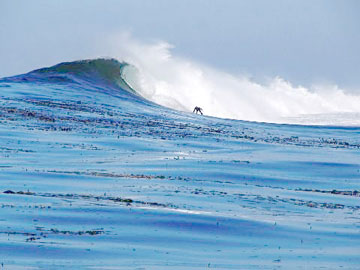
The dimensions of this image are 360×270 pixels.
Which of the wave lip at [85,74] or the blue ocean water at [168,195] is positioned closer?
the blue ocean water at [168,195]

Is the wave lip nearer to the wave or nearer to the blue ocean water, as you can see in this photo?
the wave

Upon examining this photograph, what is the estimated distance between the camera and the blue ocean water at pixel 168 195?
13.3m

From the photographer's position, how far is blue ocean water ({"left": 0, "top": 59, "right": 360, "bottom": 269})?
13266 mm

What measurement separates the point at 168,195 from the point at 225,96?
41267 mm

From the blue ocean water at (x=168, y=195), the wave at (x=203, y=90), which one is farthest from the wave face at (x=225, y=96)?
the blue ocean water at (x=168, y=195)

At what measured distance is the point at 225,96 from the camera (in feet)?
195

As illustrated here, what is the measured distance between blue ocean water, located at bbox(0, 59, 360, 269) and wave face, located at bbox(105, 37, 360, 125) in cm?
1713

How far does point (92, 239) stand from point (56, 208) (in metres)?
2.24

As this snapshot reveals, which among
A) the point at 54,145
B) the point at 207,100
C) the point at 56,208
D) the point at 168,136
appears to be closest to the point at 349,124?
the point at 207,100

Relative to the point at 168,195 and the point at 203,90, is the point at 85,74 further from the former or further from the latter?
the point at 168,195

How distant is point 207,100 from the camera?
192ft

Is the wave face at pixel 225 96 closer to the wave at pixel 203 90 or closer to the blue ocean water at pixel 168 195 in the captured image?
the wave at pixel 203 90

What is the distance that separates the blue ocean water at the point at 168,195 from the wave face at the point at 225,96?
674 inches

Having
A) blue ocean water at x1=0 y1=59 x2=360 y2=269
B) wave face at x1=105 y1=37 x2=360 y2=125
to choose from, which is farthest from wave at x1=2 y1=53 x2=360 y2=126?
blue ocean water at x1=0 y1=59 x2=360 y2=269
